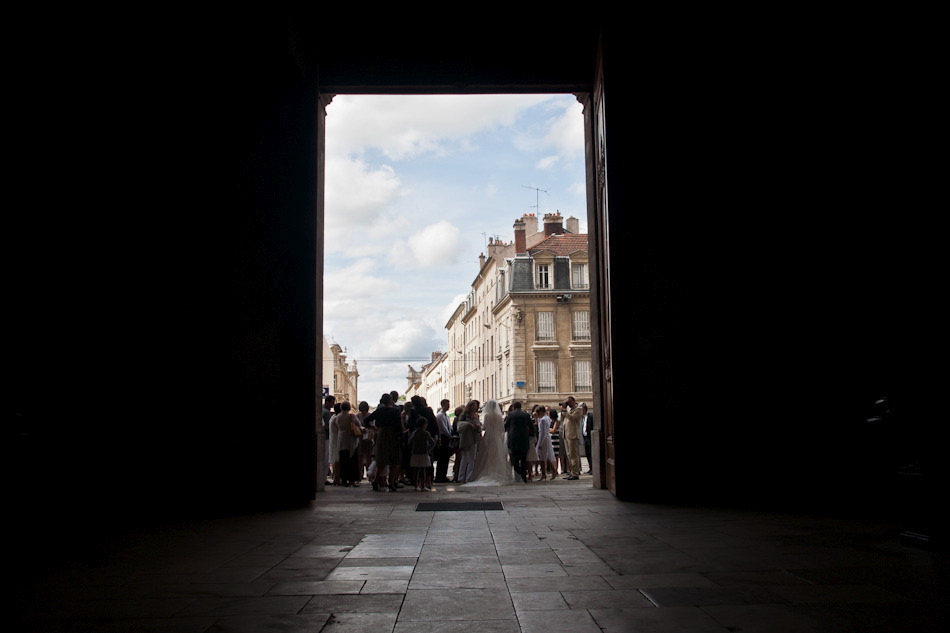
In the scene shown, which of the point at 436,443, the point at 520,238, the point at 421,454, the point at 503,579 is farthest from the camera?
the point at 520,238

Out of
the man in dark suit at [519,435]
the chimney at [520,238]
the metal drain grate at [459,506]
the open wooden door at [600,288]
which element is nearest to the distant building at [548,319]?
the chimney at [520,238]

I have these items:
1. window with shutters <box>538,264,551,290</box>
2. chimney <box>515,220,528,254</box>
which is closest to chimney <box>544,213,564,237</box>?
chimney <box>515,220,528,254</box>

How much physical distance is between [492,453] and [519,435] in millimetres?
606

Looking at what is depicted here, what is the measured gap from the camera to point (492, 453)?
48.2ft

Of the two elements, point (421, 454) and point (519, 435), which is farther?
point (519, 435)

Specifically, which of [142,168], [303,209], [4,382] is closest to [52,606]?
[4,382]

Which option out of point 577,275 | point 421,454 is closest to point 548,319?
point 577,275

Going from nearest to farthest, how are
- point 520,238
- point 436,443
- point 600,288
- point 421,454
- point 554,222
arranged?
point 600,288 → point 421,454 → point 436,443 → point 554,222 → point 520,238

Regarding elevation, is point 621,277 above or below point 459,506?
above

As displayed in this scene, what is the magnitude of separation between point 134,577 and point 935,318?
327 inches

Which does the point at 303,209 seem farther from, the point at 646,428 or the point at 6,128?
the point at 646,428

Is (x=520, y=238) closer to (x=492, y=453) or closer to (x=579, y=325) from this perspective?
(x=579, y=325)

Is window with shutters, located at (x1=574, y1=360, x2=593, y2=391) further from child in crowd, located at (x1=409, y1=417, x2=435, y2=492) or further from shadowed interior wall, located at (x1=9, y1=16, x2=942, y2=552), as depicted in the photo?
shadowed interior wall, located at (x1=9, y1=16, x2=942, y2=552)

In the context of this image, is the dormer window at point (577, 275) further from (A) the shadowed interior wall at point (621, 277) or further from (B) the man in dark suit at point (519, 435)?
(A) the shadowed interior wall at point (621, 277)
